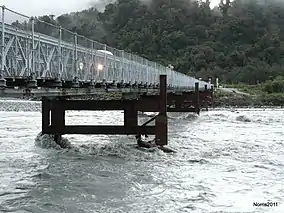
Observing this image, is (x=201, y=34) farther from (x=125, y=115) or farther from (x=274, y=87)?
(x=125, y=115)

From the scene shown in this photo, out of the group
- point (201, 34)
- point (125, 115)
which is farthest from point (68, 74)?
point (201, 34)

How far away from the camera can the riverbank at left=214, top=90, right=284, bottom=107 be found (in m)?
72.7

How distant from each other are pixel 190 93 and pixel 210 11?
118027 millimetres

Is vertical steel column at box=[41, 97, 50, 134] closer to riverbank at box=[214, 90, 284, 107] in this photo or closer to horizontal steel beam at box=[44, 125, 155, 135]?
horizontal steel beam at box=[44, 125, 155, 135]

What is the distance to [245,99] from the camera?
75188mm

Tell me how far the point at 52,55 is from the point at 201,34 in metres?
135

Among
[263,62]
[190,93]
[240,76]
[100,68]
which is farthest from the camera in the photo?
[263,62]

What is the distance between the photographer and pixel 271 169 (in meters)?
15.5

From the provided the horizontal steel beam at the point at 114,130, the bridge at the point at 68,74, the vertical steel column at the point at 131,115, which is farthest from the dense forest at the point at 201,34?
the horizontal steel beam at the point at 114,130

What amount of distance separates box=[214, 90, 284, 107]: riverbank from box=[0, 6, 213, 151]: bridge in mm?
47110

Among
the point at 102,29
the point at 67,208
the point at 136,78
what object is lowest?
the point at 67,208

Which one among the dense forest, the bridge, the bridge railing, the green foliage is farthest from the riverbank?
the bridge railing

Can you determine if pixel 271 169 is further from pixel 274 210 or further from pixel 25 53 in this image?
pixel 25 53

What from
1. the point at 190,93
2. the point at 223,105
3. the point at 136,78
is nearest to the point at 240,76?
the point at 223,105
